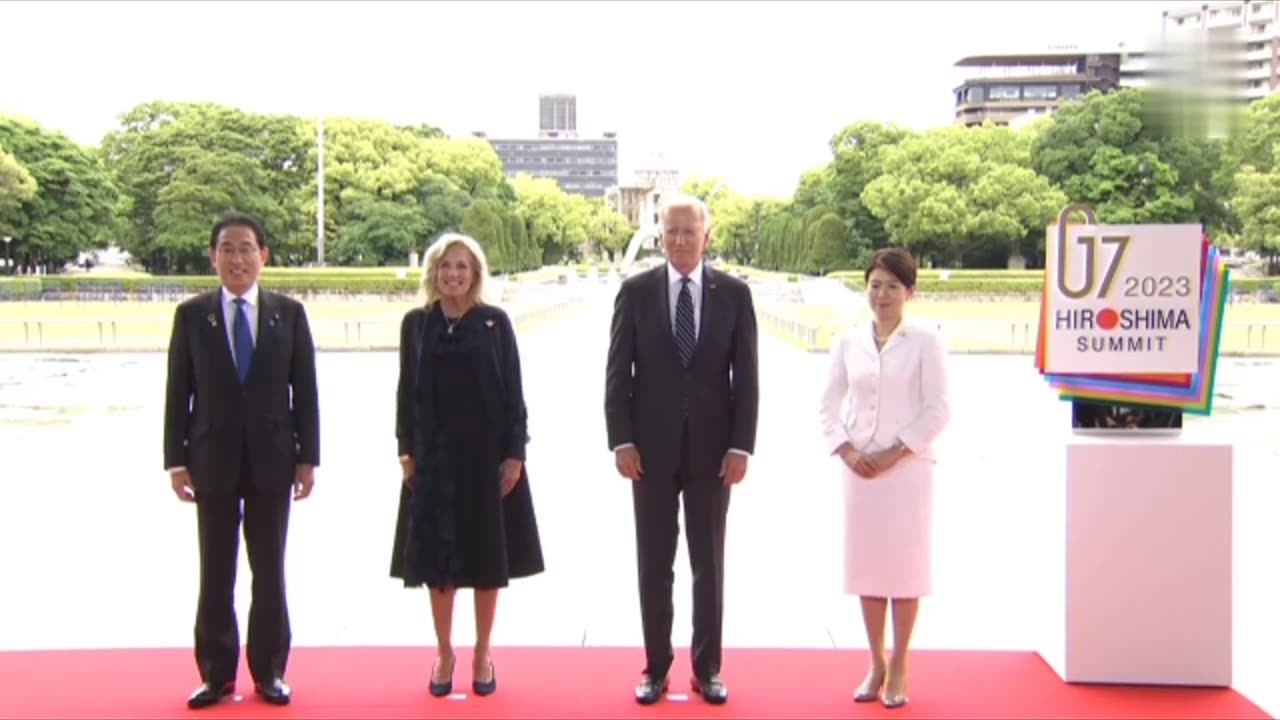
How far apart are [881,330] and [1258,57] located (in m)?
67.9

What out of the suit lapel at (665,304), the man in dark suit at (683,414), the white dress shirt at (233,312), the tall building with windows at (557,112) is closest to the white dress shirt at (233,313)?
the white dress shirt at (233,312)

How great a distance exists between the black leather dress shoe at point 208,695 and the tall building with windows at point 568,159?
140 m

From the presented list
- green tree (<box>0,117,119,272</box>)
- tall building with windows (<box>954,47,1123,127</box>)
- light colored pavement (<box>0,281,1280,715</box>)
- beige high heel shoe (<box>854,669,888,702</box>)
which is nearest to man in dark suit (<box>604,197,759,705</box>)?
beige high heel shoe (<box>854,669,888,702</box>)

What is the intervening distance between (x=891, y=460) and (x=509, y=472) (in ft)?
4.24

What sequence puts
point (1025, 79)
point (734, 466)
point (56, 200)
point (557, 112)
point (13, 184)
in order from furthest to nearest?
point (557, 112) → point (1025, 79) → point (56, 200) → point (13, 184) → point (734, 466)

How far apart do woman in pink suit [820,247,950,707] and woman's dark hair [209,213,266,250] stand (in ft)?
6.82

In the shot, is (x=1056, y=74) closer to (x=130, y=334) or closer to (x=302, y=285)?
(x=302, y=285)

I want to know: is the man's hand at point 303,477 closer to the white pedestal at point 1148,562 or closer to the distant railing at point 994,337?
the white pedestal at point 1148,562

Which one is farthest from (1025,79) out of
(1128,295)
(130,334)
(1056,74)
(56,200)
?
(1128,295)

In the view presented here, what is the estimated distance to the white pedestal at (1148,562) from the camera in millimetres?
4480

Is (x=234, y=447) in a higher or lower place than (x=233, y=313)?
lower

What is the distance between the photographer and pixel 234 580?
4.31m

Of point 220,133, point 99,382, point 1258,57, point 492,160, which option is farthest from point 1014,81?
point 99,382

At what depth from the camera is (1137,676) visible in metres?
4.52
